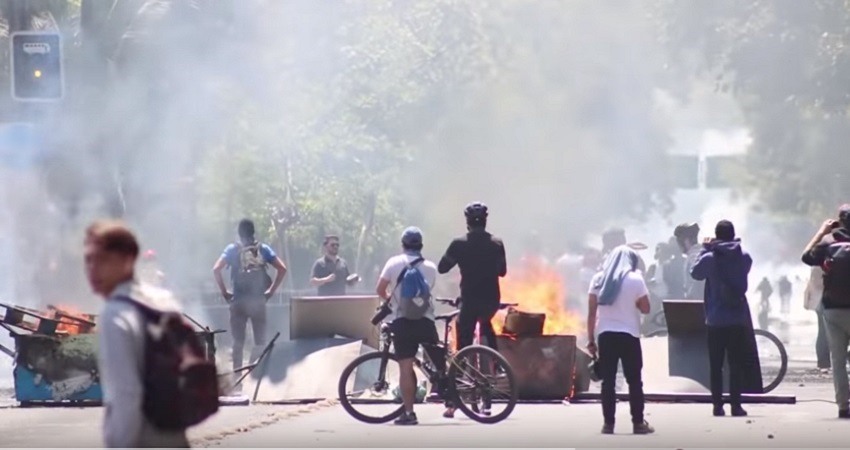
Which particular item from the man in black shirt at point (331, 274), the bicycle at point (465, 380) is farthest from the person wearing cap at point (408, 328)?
the man in black shirt at point (331, 274)

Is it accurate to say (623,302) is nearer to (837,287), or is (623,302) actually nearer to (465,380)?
(465,380)

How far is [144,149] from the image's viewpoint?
3625 cm

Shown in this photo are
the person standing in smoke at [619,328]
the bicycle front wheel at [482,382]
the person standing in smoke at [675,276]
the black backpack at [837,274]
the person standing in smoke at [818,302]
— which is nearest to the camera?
the person standing in smoke at [619,328]

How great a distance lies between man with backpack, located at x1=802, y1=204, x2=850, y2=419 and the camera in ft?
53.3

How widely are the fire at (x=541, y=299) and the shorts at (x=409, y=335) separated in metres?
2.88

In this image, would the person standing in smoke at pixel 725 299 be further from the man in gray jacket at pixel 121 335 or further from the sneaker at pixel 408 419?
the man in gray jacket at pixel 121 335

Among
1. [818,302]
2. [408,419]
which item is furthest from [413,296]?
[818,302]

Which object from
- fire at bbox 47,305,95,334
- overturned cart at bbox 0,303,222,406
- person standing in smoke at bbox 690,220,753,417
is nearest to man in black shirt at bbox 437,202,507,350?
person standing in smoke at bbox 690,220,753,417

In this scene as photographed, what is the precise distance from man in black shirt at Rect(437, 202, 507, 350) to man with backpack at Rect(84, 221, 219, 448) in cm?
966

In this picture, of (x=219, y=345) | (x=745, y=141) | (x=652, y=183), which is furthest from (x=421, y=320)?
(x=745, y=141)

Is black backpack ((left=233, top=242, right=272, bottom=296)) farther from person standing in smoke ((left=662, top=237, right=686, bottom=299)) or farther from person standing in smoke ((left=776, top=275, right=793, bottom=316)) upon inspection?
person standing in smoke ((left=776, top=275, right=793, bottom=316))

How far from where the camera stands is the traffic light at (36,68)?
67.5 feet

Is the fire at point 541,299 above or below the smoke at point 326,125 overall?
below

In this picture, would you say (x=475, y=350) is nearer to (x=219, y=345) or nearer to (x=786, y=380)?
(x=786, y=380)
